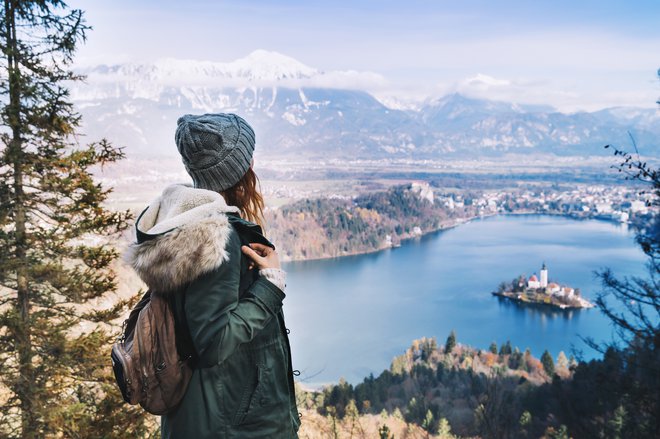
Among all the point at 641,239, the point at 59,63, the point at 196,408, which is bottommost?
the point at 641,239

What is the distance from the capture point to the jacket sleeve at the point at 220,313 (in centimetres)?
59

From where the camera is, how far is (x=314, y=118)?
138m

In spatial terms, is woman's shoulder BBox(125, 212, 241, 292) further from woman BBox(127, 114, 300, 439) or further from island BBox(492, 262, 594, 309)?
island BBox(492, 262, 594, 309)

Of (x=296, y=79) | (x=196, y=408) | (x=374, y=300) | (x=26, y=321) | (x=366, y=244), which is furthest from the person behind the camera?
(x=296, y=79)

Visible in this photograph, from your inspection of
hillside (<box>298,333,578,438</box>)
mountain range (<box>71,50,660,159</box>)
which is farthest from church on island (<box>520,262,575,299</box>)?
mountain range (<box>71,50,660,159</box>)

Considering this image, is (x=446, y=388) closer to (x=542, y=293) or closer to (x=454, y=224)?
(x=542, y=293)

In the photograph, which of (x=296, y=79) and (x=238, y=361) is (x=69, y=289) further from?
(x=296, y=79)

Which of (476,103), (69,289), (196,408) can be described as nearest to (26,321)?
(69,289)

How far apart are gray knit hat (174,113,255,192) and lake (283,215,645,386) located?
407 inches

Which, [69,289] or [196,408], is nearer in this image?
[196,408]

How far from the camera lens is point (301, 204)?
45250 millimetres

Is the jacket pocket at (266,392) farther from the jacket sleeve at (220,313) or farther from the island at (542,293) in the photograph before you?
the island at (542,293)

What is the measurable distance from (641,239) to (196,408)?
9.37 ft

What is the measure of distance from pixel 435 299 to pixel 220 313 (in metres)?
23.4
